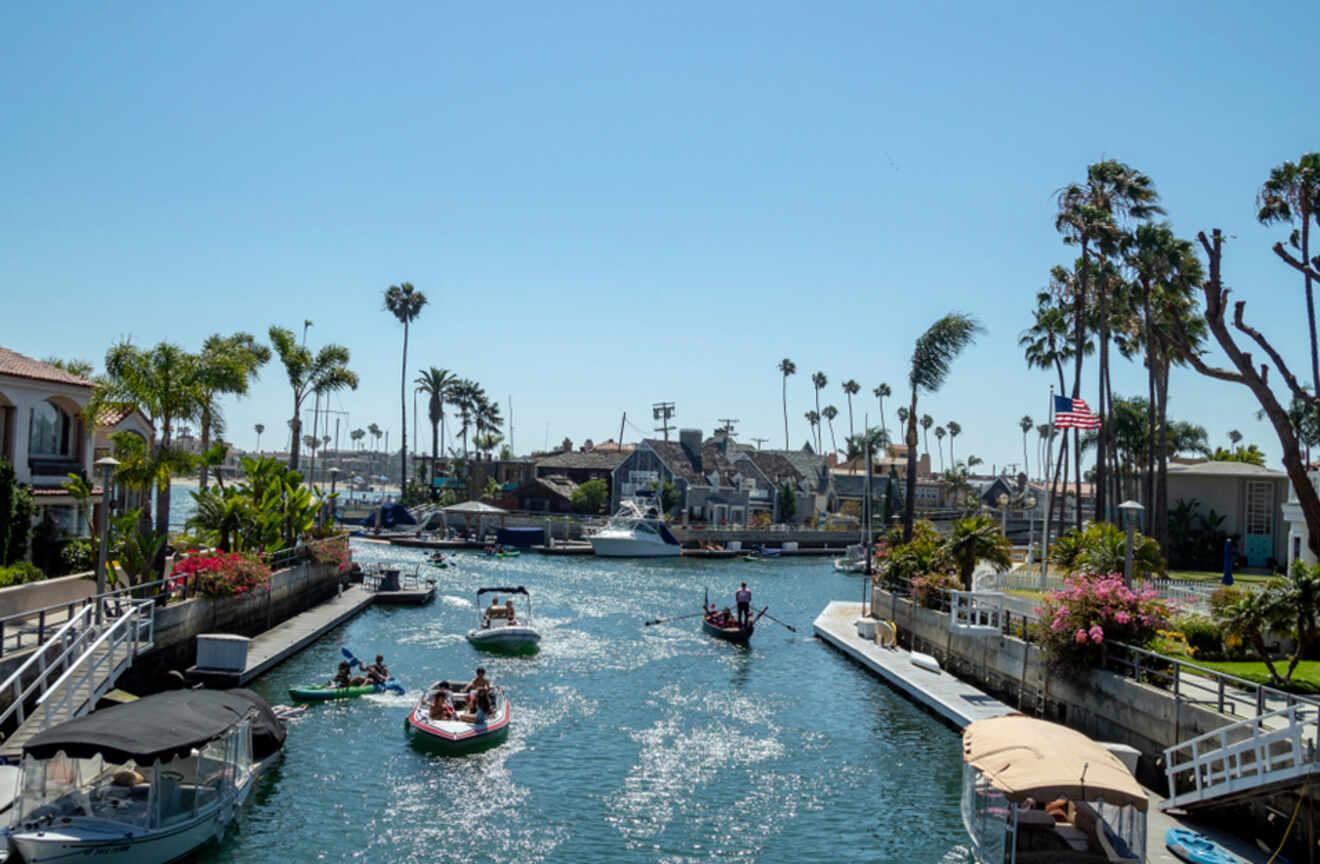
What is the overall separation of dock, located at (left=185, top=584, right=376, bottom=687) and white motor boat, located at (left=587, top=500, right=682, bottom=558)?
3526 cm

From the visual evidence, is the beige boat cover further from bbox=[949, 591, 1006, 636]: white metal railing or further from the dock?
the dock

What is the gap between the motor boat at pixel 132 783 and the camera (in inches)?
607

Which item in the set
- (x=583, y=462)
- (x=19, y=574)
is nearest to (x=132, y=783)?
(x=19, y=574)

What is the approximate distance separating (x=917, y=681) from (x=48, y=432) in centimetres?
2995

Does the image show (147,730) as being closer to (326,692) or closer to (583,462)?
(326,692)

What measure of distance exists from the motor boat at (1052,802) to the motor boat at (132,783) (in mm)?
12901

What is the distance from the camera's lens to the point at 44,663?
20.9 meters

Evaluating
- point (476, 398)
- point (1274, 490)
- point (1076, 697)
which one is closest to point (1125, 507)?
point (1076, 697)

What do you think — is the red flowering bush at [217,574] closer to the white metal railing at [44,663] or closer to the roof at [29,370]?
the roof at [29,370]

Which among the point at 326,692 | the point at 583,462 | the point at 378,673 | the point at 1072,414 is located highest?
the point at 1072,414

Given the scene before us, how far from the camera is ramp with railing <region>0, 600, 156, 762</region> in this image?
18.9m

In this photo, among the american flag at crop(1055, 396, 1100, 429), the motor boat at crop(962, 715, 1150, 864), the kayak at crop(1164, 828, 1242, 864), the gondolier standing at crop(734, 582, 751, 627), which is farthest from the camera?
the gondolier standing at crop(734, 582, 751, 627)

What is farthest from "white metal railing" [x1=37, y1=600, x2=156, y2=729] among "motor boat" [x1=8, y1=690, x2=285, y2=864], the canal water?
the canal water

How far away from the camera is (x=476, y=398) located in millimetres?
140000
